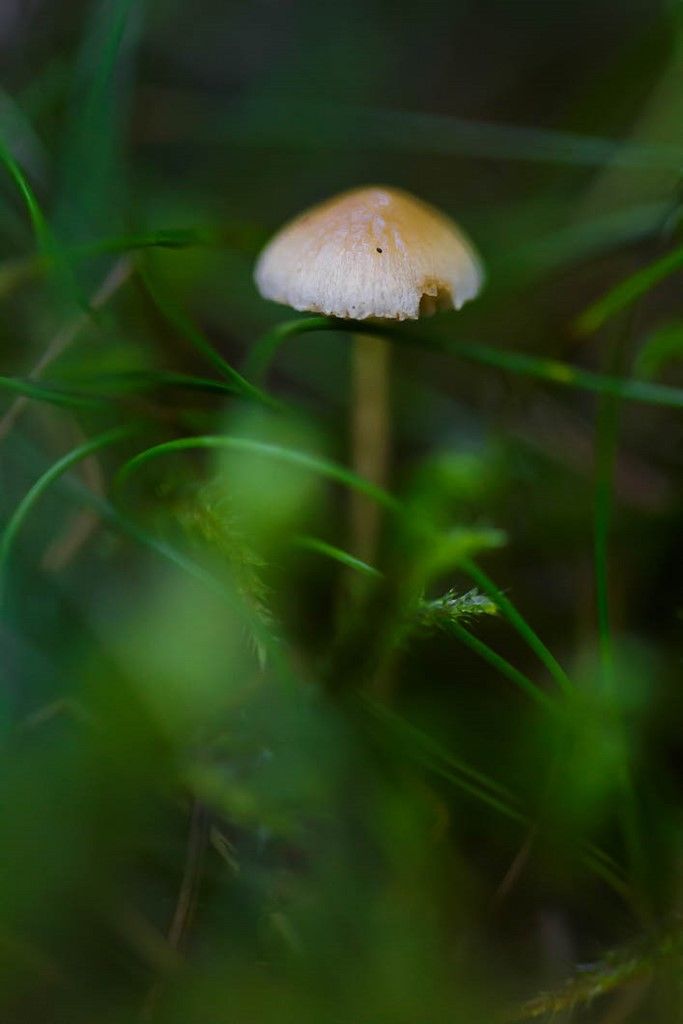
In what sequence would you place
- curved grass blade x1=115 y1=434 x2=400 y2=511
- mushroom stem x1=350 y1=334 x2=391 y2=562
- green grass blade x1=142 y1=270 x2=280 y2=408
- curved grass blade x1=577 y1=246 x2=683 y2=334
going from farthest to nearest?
mushroom stem x1=350 y1=334 x2=391 y2=562 → curved grass blade x1=577 y1=246 x2=683 y2=334 → green grass blade x1=142 y1=270 x2=280 y2=408 → curved grass blade x1=115 y1=434 x2=400 y2=511

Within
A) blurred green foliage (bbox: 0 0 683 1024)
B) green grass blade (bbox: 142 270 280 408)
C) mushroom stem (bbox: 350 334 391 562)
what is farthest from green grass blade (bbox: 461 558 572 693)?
mushroom stem (bbox: 350 334 391 562)

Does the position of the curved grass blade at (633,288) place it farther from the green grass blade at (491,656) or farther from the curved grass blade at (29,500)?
the curved grass blade at (29,500)

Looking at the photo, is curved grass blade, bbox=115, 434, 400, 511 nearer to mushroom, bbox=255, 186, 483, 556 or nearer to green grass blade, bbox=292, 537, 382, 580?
green grass blade, bbox=292, 537, 382, 580

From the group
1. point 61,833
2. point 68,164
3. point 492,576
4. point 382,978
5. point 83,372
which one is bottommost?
point 382,978

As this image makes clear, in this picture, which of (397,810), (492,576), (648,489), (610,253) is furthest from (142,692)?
(610,253)

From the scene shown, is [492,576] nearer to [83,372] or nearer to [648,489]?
[648,489]

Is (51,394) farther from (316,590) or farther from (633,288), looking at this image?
(633,288)
